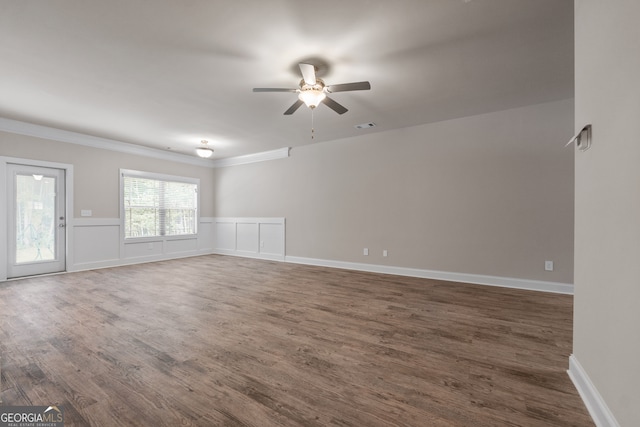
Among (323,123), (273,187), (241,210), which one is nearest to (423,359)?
(323,123)

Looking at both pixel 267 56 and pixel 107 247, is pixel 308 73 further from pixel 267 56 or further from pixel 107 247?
pixel 107 247

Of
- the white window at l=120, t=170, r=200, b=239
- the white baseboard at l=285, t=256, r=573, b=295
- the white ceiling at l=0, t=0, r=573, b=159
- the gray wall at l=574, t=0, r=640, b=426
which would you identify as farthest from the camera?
the white window at l=120, t=170, r=200, b=239

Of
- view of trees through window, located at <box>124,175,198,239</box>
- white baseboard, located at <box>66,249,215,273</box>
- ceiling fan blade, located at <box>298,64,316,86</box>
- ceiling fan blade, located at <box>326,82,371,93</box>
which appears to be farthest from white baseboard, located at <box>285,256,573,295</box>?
view of trees through window, located at <box>124,175,198,239</box>

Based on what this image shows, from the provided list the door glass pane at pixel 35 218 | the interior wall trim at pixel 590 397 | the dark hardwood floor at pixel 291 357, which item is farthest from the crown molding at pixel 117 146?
the interior wall trim at pixel 590 397

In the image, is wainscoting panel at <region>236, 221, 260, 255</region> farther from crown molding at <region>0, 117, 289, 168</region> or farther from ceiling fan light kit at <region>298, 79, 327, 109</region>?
ceiling fan light kit at <region>298, 79, 327, 109</region>

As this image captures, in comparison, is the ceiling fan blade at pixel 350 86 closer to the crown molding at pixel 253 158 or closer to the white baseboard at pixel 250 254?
the crown molding at pixel 253 158

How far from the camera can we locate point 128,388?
1675 millimetres

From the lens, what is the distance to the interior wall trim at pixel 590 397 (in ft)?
4.23

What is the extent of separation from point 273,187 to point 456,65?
187 inches

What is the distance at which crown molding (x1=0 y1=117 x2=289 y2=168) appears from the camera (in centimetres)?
462

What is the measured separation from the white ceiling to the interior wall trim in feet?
8.44

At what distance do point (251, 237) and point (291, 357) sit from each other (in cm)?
529

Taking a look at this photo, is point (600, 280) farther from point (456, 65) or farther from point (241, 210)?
point (241, 210)

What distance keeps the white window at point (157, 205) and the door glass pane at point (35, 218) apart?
46.1 inches
